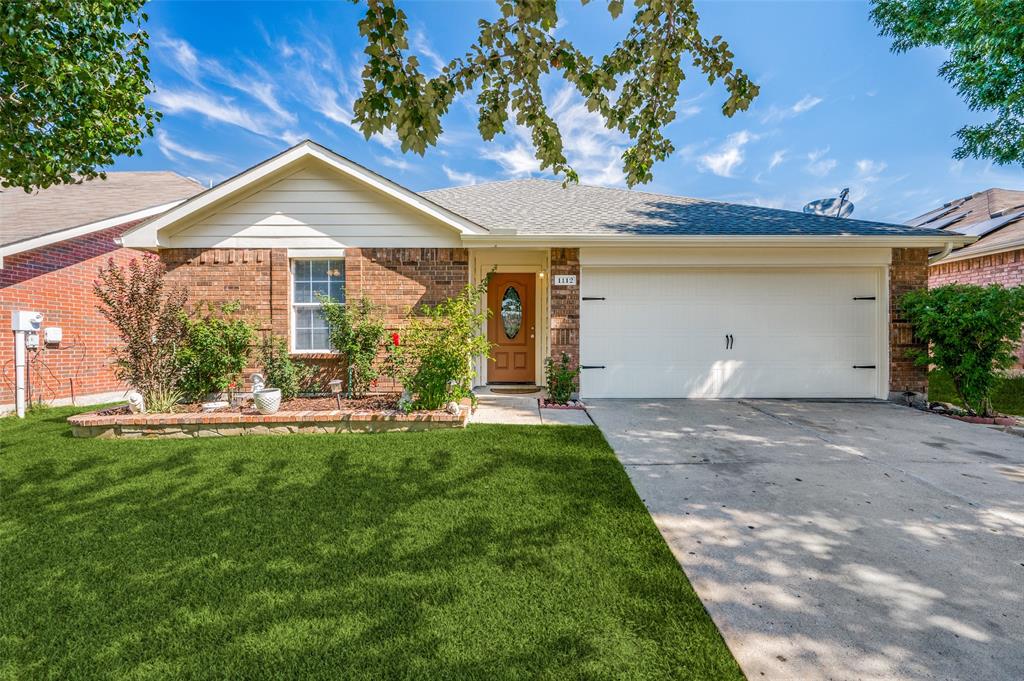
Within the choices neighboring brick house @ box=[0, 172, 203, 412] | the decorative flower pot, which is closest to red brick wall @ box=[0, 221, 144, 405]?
neighboring brick house @ box=[0, 172, 203, 412]

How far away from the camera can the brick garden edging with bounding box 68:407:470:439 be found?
5.34 m

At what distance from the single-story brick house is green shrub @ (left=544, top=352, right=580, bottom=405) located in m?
0.29

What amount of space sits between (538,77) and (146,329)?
239 inches

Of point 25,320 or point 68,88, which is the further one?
→ point 25,320

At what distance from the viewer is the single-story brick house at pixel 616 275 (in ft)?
23.5

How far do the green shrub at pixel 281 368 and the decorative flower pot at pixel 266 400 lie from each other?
113 centimetres

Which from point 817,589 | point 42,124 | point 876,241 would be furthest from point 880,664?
point 42,124

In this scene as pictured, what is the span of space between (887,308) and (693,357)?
11.4ft

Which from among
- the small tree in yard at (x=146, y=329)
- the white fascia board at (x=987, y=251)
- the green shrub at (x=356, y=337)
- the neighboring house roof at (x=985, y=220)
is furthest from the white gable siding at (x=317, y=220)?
the white fascia board at (x=987, y=251)

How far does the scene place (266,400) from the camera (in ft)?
18.5

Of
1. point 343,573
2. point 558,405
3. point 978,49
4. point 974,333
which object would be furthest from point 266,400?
point 978,49

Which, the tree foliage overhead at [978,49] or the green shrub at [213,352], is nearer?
the green shrub at [213,352]

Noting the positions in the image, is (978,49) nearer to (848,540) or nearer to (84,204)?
(848,540)

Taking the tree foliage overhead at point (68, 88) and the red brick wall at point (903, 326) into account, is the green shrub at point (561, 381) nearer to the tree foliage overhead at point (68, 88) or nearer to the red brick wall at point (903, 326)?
the red brick wall at point (903, 326)
